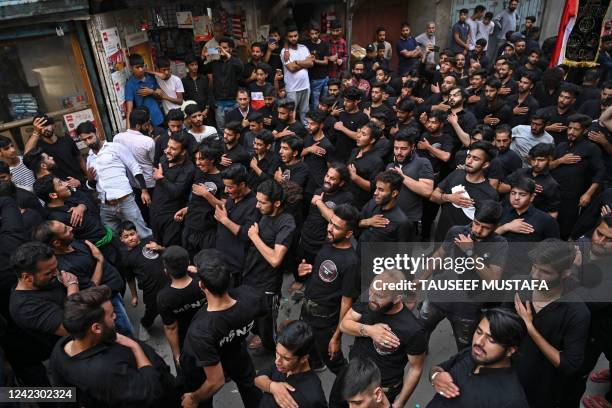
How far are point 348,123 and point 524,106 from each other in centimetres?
261

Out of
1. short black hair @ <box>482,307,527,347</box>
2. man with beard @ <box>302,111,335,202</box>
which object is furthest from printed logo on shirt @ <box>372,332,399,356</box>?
man with beard @ <box>302,111,335,202</box>

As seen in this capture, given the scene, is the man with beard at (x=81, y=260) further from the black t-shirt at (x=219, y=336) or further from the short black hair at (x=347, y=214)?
the short black hair at (x=347, y=214)

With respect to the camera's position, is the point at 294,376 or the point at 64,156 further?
the point at 64,156

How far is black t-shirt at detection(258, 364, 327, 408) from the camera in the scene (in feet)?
7.95

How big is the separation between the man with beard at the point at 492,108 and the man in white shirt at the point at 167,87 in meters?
4.77

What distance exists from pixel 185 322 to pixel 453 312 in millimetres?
2189

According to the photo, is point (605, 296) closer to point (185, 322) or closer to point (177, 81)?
point (185, 322)

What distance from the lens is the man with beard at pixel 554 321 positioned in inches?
105

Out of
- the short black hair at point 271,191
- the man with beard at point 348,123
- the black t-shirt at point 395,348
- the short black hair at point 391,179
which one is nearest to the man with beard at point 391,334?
the black t-shirt at point 395,348

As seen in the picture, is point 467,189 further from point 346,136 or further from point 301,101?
point 301,101

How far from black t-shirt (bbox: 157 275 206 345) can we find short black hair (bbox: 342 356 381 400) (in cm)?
152

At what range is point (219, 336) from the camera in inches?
111

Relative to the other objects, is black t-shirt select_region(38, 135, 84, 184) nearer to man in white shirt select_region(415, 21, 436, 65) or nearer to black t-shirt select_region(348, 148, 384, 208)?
black t-shirt select_region(348, 148, 384, 208)

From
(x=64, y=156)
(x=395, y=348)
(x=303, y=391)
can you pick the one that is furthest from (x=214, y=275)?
(x=64, y=156)
